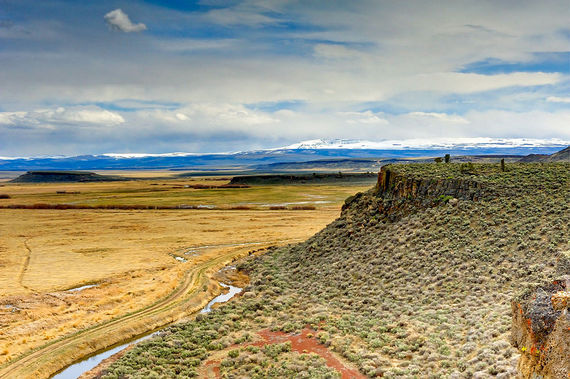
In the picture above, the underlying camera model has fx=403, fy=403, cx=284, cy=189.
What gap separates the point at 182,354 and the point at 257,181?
495 feet

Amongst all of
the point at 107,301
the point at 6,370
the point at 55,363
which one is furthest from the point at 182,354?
the point at 107,301

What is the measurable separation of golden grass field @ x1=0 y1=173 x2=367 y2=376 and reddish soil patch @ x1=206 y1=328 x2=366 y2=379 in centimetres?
863

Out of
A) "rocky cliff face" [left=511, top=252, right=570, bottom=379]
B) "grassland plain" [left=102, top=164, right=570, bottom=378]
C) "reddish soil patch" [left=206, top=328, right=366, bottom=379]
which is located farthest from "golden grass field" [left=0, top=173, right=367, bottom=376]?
"rocky cliff face" [left=511, top=252, right=570, bottom=379]

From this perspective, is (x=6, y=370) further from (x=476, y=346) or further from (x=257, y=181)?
(x=257, y=181)

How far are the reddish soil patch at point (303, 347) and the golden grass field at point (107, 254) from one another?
8.63m

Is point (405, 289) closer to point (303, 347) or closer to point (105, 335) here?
point (303, 347)

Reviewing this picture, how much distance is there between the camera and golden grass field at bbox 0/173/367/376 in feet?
93.6

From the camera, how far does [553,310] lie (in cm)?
1170

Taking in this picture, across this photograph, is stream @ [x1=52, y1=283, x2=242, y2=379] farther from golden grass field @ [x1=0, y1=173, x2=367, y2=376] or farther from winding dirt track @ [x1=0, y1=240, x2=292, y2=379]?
golden grass field @ [x1=0, y1=173, x2=367, y2=376]

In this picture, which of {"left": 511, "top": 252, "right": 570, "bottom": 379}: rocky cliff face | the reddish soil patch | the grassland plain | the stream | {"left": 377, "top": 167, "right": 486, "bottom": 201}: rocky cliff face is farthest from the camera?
{"left": 377, "top": 167, "right": 486, "bottom": 201}: rocky cliff face

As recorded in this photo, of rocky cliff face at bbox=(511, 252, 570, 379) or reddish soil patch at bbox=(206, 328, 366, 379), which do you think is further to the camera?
reddish soil patch at bbox=(206, 328, 366, 379)

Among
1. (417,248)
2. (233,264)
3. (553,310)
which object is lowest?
(233,264)

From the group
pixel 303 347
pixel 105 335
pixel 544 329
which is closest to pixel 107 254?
pixel 105 335

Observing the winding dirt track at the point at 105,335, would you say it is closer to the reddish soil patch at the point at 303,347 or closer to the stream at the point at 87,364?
the stream at the point at 87,364
